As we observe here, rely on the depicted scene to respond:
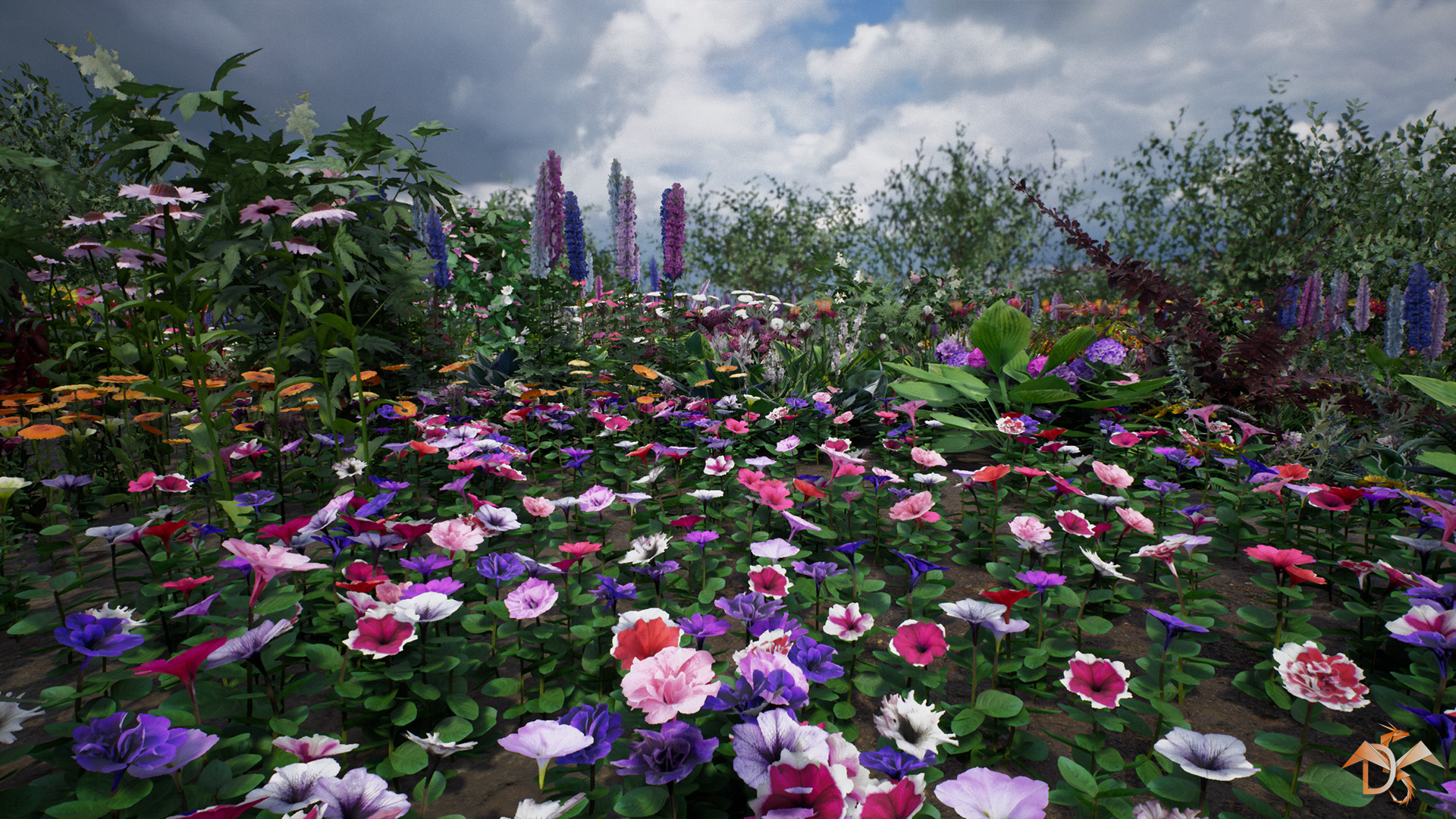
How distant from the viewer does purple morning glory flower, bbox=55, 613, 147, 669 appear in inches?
45.3

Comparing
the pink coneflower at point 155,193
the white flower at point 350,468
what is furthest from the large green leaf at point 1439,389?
the pink coneflower at point 155,193

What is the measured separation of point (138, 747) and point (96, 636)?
1.32 feet

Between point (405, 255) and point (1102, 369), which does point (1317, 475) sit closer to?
point (1102, 369)

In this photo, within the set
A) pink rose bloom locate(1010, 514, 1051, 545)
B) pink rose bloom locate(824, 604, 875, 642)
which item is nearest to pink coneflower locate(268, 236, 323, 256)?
pink rose bloom locate(824, 604, 875, 642)

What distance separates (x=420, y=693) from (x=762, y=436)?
240 centimetres

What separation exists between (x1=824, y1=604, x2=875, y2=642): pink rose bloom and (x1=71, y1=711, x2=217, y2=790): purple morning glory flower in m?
1.11

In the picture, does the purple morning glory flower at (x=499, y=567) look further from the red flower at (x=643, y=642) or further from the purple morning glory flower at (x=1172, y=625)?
the purple morning glory flower at (x=1172, y=625)

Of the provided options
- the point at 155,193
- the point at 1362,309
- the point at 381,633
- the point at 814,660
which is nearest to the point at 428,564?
the point at 381,633

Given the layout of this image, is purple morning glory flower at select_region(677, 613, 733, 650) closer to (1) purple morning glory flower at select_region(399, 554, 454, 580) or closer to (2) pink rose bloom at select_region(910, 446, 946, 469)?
(1) purple morning glory flower at select_region(399, 554, 454, 580)

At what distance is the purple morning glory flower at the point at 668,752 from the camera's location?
35.8 inches

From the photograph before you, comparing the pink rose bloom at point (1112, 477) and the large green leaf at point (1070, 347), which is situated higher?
the large green leaf at point (1070, 347)

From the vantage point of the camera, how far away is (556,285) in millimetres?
4281

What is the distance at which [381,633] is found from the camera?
1.18 metres

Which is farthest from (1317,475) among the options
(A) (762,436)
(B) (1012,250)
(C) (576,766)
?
(B) (1012,250)
